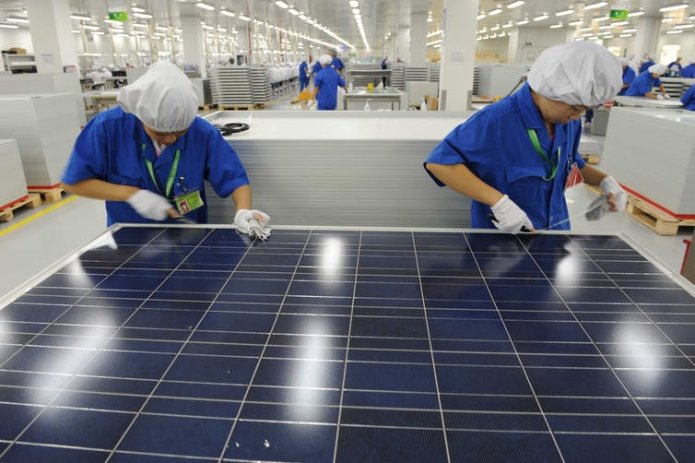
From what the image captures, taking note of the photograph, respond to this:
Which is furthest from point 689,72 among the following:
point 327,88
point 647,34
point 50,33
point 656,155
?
point 50,33

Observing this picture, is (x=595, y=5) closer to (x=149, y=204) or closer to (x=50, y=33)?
(x=50, y=33)

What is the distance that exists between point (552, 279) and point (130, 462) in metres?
1.58

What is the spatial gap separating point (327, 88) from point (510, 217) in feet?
34.2

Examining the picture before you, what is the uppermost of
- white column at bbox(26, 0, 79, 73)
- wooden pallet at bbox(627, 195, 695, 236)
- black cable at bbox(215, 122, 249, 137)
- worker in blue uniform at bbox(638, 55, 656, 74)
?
white column at bbox(26, 0, 79, 73)

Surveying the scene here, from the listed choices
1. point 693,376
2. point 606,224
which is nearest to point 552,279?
point 693,376

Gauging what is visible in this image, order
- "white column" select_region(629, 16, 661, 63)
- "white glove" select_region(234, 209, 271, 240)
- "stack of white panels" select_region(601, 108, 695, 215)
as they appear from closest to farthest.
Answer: "white glove" select_region(234, 209, 271, 240), "stack of white panels" select_region(601, 108, 695, 215), "white column" select_region(629, 16, 661, 63)

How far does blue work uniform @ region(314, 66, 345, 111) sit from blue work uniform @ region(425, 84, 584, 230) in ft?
31.4

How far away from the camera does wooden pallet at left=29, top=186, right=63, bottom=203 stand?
7.37m

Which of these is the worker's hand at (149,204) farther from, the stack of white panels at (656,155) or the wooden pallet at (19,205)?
the stack of white panels at (656,155)

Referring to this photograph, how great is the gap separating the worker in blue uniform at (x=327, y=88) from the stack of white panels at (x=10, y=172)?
692 centimetres

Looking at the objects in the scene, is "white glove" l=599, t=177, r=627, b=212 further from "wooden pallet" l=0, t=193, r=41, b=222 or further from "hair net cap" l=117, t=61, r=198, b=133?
"wooden pallet" l=0, t=193, r=41, b=222

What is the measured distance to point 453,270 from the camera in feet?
6.63

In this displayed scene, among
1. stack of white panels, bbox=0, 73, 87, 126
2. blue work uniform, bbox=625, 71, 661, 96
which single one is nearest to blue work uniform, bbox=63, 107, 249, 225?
stack of white panels, bbox=0, 73, 87, 126

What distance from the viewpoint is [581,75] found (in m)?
2.29
